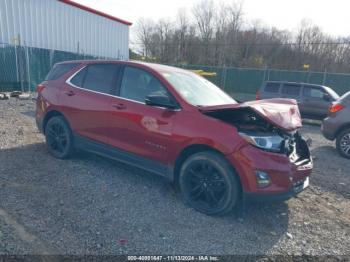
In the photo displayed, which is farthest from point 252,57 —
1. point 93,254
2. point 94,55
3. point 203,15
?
point 93,254

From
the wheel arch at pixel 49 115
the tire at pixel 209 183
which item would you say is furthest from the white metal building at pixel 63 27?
the tire at pixel 209 183

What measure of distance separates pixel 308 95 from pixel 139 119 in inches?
376

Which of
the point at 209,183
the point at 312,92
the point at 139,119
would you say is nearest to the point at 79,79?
the point at 139,119

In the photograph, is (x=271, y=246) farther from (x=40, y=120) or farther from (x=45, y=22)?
(x=45, y=22)

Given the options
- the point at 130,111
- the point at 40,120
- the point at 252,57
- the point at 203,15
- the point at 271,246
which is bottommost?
the point at 271,246

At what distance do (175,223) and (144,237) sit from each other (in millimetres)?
444

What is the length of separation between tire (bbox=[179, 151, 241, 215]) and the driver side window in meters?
1.05

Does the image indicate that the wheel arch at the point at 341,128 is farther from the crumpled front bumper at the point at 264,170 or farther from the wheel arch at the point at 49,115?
the wheel arch at the point at 49,115

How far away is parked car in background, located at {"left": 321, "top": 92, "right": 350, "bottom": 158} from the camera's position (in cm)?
633

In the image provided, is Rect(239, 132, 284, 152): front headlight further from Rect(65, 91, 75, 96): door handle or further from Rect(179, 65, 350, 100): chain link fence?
Rect(179, 65, 350, 100): chain link fence

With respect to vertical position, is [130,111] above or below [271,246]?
above

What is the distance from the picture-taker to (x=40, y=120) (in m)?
5.04

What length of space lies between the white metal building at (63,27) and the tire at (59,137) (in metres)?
11.9

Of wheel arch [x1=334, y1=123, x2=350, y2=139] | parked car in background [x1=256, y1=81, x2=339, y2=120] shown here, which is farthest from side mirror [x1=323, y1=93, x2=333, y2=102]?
wheel arch [x1=334, y1=123, x2=350, y2=139]
